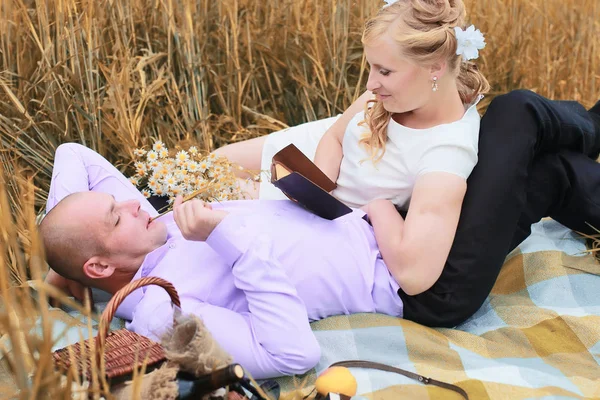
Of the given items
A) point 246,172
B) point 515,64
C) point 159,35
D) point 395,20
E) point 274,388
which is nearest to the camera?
point 274,388

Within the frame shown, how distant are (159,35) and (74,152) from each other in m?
1.27

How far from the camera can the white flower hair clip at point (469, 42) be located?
2.30m

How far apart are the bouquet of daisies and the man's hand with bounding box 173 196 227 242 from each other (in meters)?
0.61

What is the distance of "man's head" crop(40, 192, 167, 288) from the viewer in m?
2.14

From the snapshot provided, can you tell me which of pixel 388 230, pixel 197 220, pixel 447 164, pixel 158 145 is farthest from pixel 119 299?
pixel 158 145

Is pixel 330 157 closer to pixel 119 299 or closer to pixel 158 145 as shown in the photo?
pixel 158 145

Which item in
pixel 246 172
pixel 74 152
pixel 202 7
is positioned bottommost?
pixel 246 172

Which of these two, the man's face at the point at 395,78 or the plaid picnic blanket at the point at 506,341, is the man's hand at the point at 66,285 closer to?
the plaid picnic blanket at the point at 506,341

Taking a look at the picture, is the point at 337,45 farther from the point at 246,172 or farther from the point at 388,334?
the point at 388,334

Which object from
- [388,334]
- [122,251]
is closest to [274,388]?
[388,334]

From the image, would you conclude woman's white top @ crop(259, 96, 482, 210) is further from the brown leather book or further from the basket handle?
the basket handle

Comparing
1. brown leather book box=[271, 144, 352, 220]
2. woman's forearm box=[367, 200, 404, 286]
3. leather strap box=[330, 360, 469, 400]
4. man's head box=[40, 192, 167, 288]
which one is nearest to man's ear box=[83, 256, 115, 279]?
man's head box=[40, 192, 167, 288]

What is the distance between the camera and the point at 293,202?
236 cm

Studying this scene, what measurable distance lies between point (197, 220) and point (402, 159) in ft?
2.57
